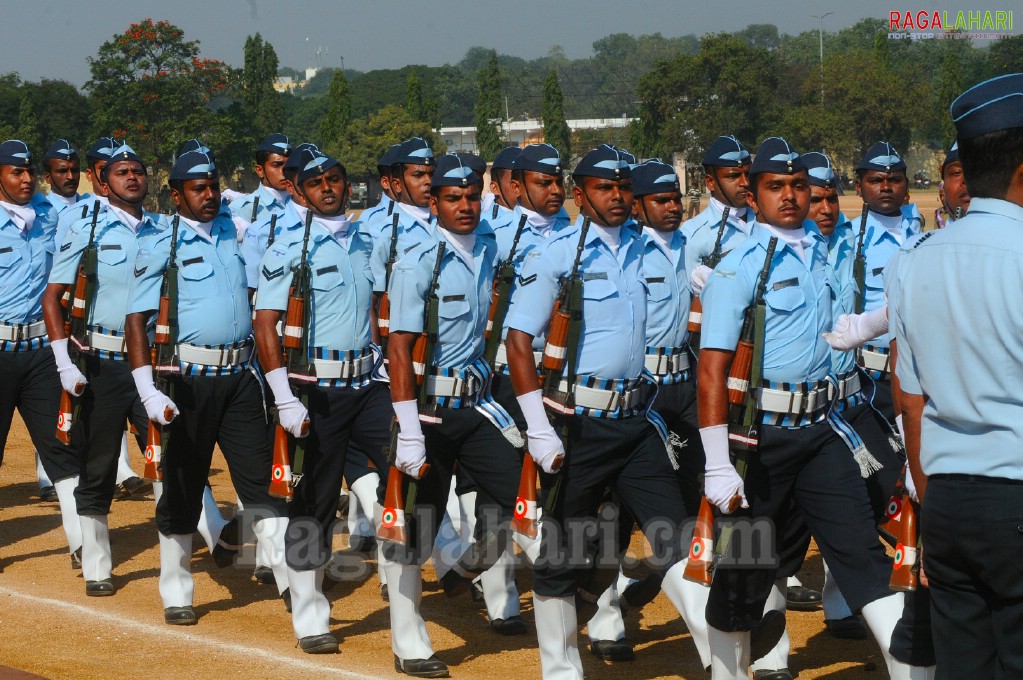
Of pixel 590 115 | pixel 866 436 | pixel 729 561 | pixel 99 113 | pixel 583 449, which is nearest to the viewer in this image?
pixel 729 561

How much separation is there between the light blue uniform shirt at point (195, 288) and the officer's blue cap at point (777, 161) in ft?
10.1

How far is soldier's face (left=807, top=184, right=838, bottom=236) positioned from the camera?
25.4ft

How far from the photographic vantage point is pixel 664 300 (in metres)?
7.54

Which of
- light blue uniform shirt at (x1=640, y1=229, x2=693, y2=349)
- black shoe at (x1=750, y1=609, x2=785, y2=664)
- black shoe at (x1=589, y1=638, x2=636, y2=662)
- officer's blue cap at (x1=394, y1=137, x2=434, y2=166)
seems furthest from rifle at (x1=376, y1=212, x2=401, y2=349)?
black shoe at (x1=750, y1=609, x2=785, y2=664)

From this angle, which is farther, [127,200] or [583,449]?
[127,200]

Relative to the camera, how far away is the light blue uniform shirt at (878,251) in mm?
7785

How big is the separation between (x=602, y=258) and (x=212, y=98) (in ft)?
198

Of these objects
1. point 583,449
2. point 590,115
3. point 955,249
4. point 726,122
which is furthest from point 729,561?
point 590,115

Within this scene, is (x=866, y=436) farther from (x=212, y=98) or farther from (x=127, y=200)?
(x=212, y=98)

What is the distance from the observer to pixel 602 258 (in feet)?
20.5

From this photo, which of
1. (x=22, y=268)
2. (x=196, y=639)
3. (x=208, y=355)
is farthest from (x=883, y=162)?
(x=22, y=268)

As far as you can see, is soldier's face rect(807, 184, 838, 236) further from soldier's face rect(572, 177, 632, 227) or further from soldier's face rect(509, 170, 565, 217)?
soldier's face rect(572, 177, 632, 227)

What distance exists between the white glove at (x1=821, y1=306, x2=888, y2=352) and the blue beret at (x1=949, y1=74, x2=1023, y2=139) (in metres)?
1.80

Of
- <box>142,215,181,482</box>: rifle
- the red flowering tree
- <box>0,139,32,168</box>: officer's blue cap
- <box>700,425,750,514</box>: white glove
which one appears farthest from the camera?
the red flowering tree
